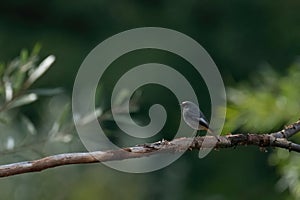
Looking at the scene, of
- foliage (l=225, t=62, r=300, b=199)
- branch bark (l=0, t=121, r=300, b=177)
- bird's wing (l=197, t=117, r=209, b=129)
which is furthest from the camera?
foliage (l=225, t=62, r=300, b=199)

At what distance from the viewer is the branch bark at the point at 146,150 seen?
1.40 metres

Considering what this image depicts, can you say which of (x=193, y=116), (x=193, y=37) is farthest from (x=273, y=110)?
(x=193, y=37)

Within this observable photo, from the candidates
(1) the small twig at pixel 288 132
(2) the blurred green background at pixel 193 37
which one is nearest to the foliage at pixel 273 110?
(1) the small twig at pixel 288 132

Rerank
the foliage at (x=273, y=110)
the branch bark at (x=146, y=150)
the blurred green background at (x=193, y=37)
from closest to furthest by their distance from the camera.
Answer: the branch bark at (x=146, y=150)
the foliage at (x=273, y=110)
the blurred green background at (x=193, y=37)

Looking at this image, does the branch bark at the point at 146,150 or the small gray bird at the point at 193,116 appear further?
the small gray bird at the point at 193,116

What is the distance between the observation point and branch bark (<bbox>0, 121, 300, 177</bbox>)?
4.60ft

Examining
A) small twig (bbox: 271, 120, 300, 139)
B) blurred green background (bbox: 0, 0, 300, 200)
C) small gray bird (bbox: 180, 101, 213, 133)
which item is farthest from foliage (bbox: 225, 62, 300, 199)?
blurred green background (bbox: 0, 0, 300, 200)

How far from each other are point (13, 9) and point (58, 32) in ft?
1.63

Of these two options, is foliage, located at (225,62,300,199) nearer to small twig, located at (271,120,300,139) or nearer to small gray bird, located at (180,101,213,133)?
small gray bird, located at (180,101,213,133)

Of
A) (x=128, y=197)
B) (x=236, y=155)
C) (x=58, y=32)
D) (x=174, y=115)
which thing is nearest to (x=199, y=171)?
(x=236, y=155)

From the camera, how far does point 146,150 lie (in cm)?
141

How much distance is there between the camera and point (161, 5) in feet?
27.3

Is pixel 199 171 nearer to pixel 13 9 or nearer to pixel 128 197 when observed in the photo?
pixel 13 9

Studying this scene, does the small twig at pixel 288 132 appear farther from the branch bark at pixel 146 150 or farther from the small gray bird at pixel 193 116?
the small gray bird at pixel 193 116
